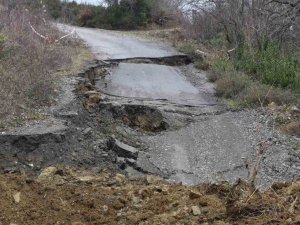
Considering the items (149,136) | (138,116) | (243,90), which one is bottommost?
(149,136)

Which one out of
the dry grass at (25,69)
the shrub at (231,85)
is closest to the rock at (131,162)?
the dry grass at (25,69)

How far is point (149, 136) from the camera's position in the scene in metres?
9.02

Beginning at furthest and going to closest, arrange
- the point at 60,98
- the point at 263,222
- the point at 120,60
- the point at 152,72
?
the point at 120,60 → the point at 152,72 → the point at 60,98 → the point at 263,222

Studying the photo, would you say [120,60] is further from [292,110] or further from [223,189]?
[223,189]

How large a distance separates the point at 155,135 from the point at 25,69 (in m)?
2.77

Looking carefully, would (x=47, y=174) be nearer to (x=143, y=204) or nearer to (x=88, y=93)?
(x=143, y=204)

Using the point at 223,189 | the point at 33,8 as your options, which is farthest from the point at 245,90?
the point at 33,8

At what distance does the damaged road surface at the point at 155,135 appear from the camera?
710cm

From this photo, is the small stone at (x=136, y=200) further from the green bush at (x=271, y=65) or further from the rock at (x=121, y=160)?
the green bush at (x=271, y=65)

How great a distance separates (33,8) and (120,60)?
618 cm

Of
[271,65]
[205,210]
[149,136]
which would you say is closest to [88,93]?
[149,136]

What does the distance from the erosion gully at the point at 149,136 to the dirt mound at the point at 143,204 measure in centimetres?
65

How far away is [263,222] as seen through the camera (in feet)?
13.9

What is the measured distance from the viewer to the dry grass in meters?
8.16
